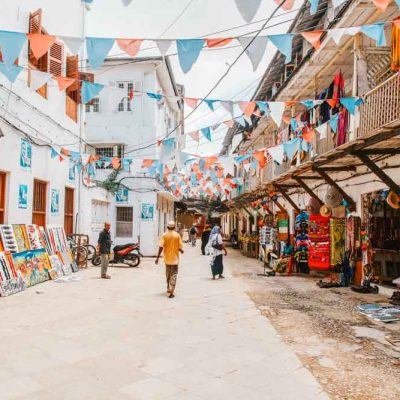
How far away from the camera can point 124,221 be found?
860 inches

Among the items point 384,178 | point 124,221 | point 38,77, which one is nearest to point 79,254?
point 124,221

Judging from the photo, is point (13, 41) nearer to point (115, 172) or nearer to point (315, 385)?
point (315, 385)

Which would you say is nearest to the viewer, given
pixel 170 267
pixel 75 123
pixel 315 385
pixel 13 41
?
pixel 315 385

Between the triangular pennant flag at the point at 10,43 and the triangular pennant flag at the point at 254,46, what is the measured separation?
296 centimetres

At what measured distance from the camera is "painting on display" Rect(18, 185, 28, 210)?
10987 mm

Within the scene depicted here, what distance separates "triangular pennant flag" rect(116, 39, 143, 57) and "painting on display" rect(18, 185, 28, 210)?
253 inches

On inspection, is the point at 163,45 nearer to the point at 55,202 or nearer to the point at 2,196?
the point at 2,196

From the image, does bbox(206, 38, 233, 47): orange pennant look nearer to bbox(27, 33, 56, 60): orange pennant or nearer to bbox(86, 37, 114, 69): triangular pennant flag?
bbox(86, 37, 114, 69): triangular pennant flag

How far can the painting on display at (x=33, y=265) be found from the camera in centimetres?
1014

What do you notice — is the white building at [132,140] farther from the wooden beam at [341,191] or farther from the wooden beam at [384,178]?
the wooden beam at [384,178]

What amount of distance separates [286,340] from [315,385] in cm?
178

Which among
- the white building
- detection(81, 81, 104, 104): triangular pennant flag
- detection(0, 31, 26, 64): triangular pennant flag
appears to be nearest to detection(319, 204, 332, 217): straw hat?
detection(81, 81, 104, 104): triangular pennant flag

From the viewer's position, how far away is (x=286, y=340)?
19.6ft

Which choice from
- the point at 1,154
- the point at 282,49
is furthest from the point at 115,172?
the point at 282,49
